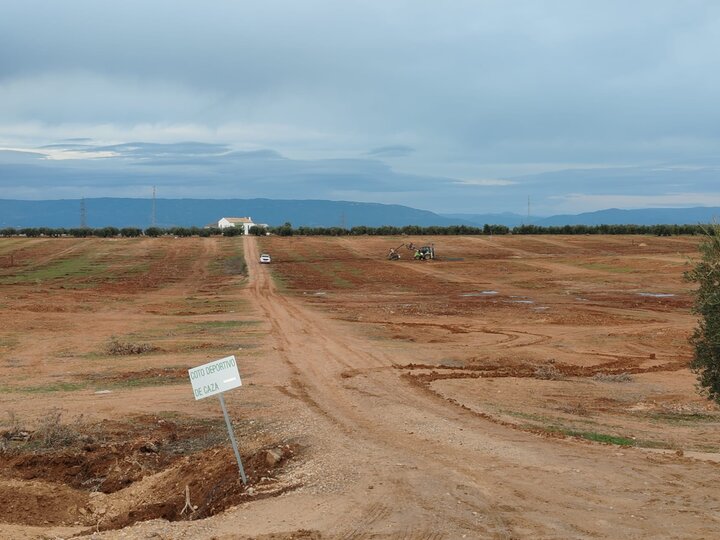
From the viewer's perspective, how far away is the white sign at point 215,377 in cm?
1007

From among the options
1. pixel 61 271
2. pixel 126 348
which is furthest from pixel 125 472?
pixel 61 271

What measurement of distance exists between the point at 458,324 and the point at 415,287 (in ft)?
53.3

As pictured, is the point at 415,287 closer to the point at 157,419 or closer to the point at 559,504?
the point at 157,419

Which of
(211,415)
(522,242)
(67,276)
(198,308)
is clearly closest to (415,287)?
(198,308)

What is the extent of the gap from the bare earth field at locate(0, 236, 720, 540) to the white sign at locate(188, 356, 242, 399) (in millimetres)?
1349

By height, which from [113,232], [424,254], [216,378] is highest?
[113,232]

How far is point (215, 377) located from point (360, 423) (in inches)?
161

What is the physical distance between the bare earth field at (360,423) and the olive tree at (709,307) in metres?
1.36

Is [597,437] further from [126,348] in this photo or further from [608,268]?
[608,268]

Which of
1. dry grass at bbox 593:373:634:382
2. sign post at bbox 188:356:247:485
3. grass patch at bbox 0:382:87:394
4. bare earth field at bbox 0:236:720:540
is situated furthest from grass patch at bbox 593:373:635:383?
grass patch at bbox 0:382:87:394

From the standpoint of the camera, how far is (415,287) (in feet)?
151

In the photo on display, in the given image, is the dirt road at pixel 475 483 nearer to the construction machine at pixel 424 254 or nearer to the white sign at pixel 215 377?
the white sign at pixel 215 377

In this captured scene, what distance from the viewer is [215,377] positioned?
10141 mm

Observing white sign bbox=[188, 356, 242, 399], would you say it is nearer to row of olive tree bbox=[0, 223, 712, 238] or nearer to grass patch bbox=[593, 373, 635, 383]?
grass patch bbox=[593, 373, 635, 383]
